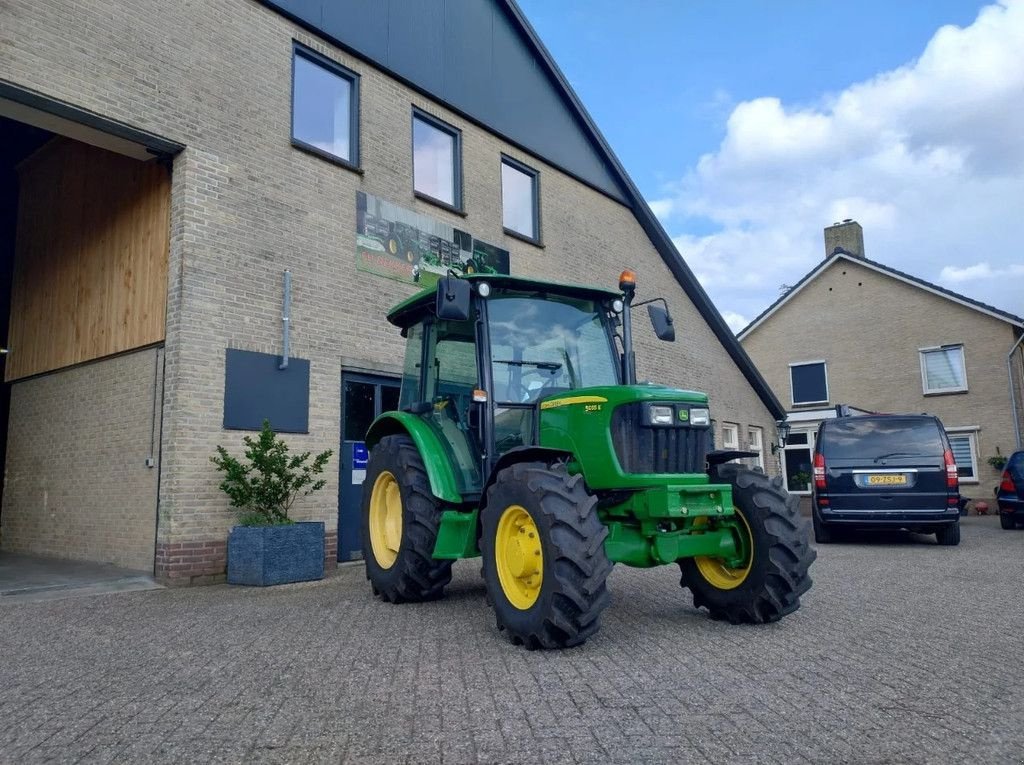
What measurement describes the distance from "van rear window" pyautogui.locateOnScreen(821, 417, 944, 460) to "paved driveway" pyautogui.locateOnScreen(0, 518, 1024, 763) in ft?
14.8

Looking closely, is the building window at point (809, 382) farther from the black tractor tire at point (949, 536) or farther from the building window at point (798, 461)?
the black tractor tire at point (949, 536)

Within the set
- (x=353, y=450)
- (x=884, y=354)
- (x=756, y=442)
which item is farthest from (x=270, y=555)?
(x=884, y=354)

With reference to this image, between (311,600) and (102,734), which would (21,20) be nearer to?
(311,600)

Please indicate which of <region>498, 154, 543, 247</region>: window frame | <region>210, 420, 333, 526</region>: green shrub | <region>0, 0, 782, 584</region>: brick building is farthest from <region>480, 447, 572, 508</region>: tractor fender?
<region>498, 154, 543, 247</region>: window frame

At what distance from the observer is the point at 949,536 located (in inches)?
418

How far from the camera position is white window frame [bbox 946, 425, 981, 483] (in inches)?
900

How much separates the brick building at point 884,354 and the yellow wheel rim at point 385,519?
18.0m

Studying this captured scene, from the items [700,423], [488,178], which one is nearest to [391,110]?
[488,178]

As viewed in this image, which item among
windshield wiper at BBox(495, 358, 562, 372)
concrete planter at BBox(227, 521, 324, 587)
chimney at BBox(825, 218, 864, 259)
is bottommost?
concrete planter at BBox(227, 521, 324, 587)

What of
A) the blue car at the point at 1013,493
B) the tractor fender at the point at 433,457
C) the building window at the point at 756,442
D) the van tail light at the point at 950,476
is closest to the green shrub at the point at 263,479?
the tractor fender at the point at 433,457

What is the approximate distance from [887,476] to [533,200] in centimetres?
679

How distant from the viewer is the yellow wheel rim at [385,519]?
636 cm

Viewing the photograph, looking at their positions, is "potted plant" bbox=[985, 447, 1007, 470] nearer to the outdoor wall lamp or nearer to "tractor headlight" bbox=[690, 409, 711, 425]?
the outdoor wall lamp

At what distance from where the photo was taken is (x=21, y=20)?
676 centimetres
